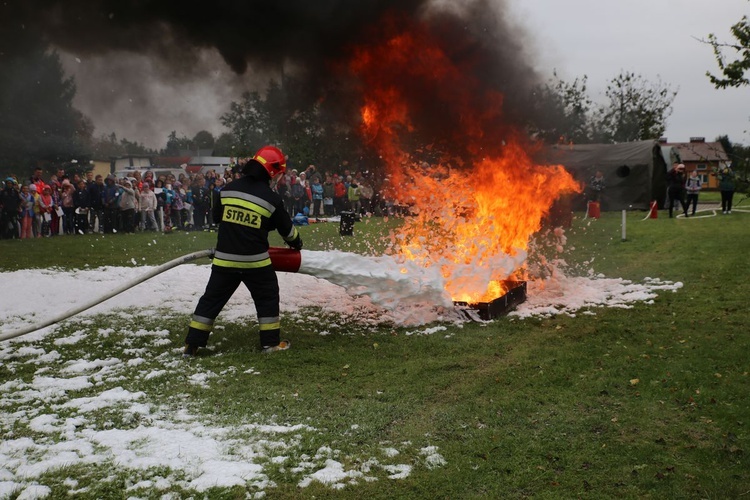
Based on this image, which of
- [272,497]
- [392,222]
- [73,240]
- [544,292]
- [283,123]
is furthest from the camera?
[392,222]

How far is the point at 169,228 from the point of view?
20.1m

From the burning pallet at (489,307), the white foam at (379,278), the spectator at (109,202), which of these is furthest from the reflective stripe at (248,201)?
the spectator at (109,202)

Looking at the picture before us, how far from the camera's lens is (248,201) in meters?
6.61

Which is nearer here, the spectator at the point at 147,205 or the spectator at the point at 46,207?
the spectator at the point at 46,207

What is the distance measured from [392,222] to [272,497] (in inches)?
778

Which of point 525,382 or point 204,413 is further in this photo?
point 525,382

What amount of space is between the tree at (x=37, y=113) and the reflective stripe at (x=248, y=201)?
3.62 metres

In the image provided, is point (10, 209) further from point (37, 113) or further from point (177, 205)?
point (37, 113)

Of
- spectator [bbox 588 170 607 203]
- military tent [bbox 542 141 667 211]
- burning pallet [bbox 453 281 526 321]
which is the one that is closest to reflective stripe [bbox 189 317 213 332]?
burning pallet [bbox 453 281 526 321]

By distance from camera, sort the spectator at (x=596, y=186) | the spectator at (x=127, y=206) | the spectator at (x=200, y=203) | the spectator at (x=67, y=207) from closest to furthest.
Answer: the spectator at (x=67, y=207) → the spectator at (x=127, y=206) → the spectator at (x=200, y=203) → the spectator at (x=596, y=186)

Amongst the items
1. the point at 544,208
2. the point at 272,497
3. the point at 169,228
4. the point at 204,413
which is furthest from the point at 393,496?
the point at 169,228

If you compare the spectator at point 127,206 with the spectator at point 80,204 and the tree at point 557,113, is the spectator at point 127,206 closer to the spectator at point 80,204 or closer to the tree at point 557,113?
the spectator at point 80,204

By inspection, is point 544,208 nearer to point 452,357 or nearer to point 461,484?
point 452,357

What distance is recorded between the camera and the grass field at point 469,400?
12.5 feet
